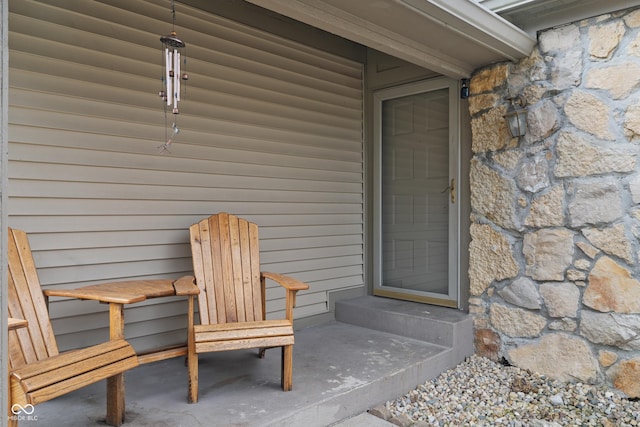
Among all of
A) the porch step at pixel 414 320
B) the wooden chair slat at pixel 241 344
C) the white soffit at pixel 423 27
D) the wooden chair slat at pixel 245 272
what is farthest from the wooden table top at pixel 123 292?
the porch step at pixel 414 320

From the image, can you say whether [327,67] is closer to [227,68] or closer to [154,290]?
[227,68]

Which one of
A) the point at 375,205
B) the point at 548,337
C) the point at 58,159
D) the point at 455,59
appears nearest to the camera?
the point at 58,159

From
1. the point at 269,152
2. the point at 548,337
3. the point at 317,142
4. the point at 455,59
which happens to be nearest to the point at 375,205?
the point at 317,142

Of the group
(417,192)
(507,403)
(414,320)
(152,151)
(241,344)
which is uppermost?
(152,151)

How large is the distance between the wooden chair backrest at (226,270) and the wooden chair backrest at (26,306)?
0.80 metres

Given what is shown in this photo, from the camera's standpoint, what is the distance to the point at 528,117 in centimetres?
319

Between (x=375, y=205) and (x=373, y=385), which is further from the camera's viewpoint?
(x=375, y=205)

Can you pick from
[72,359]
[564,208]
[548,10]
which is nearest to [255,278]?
[72,359]

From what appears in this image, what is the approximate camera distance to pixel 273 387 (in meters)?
2.56

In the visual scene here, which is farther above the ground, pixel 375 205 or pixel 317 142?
pixel 317 142

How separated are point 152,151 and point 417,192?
222cm

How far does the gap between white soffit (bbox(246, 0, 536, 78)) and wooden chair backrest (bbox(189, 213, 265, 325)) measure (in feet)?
4.42

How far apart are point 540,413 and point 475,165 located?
1.75 metres

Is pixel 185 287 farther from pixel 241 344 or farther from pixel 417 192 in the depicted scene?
pixel 417 192
